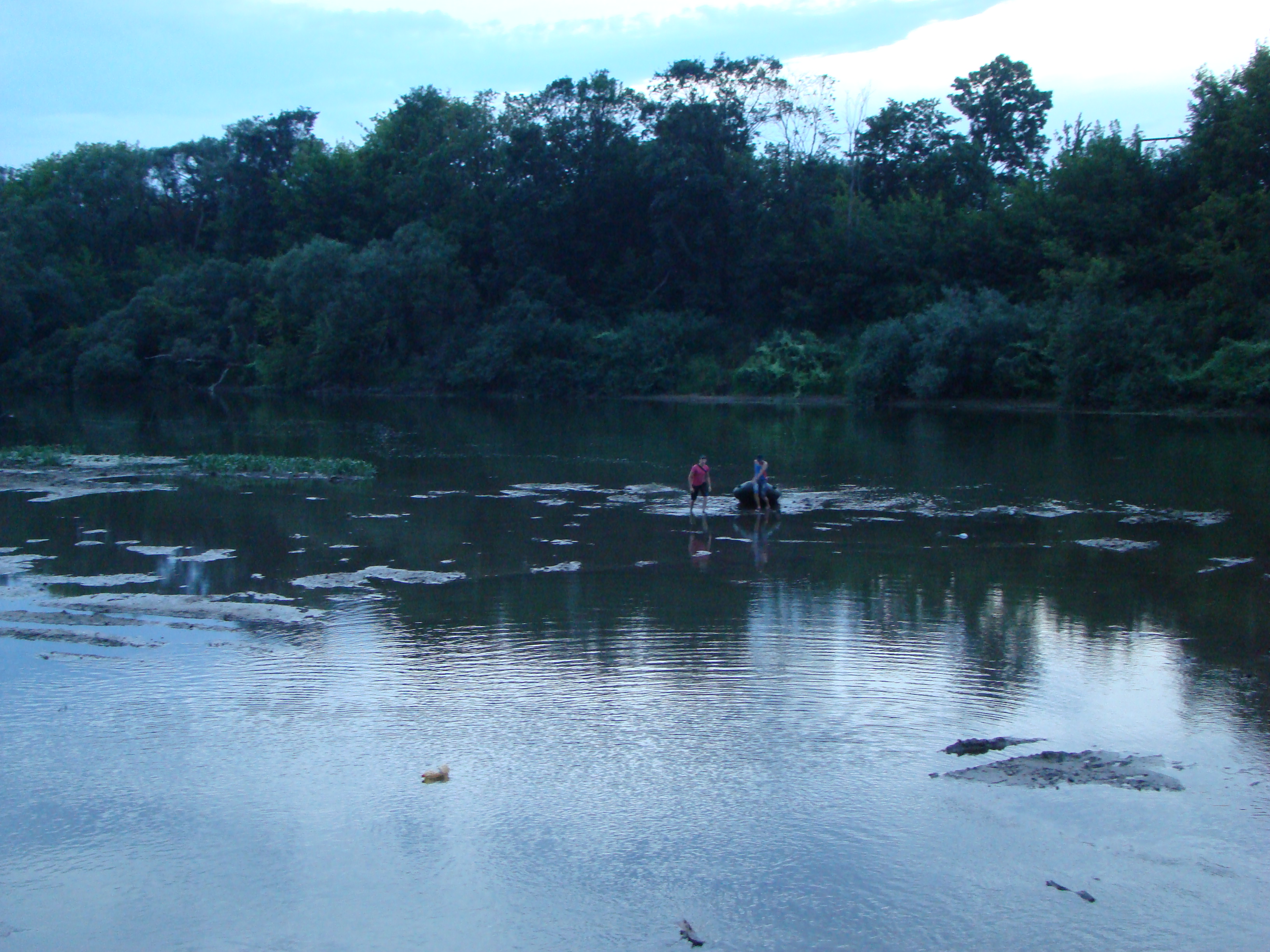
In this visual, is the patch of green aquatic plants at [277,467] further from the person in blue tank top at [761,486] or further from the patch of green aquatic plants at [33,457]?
the person in blue tank top at [761,486]

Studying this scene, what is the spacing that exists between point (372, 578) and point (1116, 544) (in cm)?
1139

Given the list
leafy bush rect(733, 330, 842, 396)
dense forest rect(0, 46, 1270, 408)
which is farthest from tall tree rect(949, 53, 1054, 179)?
leafy bush rect(733, 330, 842, 396)

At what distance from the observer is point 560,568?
1652 cm

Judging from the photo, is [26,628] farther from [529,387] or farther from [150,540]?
[529,387]

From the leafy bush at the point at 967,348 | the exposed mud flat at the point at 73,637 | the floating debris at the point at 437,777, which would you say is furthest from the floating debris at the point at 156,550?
the leafy bush at the point at 967,348

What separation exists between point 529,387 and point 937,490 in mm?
42898

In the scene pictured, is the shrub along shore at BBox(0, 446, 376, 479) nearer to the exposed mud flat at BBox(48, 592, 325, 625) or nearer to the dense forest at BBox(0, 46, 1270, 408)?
the exposed mud flat at BBox(48, 592, 325, 625)

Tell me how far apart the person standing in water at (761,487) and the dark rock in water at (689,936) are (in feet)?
51.1

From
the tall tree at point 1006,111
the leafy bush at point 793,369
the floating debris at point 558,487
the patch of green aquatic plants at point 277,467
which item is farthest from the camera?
the tall tree at point 1006,111

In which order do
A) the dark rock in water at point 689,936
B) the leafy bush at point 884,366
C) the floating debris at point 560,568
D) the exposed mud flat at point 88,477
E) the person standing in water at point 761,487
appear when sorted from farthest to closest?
the leafy bush at point 884,366, the exposed mud flat at point 88,477, the person standing in water at point 761,487, the floating debris at point 560,568, the dark rock in water at point 689,936

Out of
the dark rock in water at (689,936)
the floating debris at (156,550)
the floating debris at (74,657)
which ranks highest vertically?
the floating debris at (156,550)

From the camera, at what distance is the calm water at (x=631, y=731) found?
22.4 feet

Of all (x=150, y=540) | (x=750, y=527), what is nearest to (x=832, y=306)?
(x=750, y=527)

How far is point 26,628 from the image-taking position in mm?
Answer: 12656
